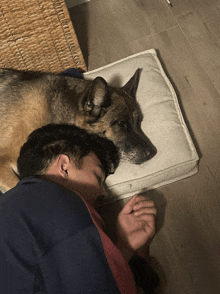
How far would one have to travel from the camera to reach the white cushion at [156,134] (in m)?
2.14

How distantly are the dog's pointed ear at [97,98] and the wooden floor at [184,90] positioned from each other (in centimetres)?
76

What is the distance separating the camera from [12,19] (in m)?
2.20

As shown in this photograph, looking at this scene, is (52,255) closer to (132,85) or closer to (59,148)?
(59,148)

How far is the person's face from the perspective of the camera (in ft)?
5.10

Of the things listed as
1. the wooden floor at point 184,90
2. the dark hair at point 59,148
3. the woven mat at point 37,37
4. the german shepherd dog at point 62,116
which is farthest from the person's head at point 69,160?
the woven mat at point 37,37

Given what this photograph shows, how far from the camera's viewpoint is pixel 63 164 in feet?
5.17

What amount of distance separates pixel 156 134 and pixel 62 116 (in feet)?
2.42

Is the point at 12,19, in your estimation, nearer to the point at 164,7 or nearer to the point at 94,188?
the point at 94,188

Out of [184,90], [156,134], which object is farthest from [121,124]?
[184,90]

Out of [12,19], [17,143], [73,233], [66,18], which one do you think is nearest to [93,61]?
[66,18]

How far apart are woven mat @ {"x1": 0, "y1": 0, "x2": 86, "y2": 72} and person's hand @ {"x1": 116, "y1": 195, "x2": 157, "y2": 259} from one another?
154 cm

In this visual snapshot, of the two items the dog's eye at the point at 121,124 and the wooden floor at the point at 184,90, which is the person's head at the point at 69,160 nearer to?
the dog's eye at the point at 121,124

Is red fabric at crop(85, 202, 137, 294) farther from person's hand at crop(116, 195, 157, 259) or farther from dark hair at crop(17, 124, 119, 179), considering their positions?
dark hair at crop(17, 124, 119, 179)

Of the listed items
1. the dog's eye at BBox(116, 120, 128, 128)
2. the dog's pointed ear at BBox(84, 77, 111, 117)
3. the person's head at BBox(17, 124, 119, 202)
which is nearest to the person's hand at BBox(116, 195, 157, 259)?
the person's head at BBox(17, 124, 119, 202)
